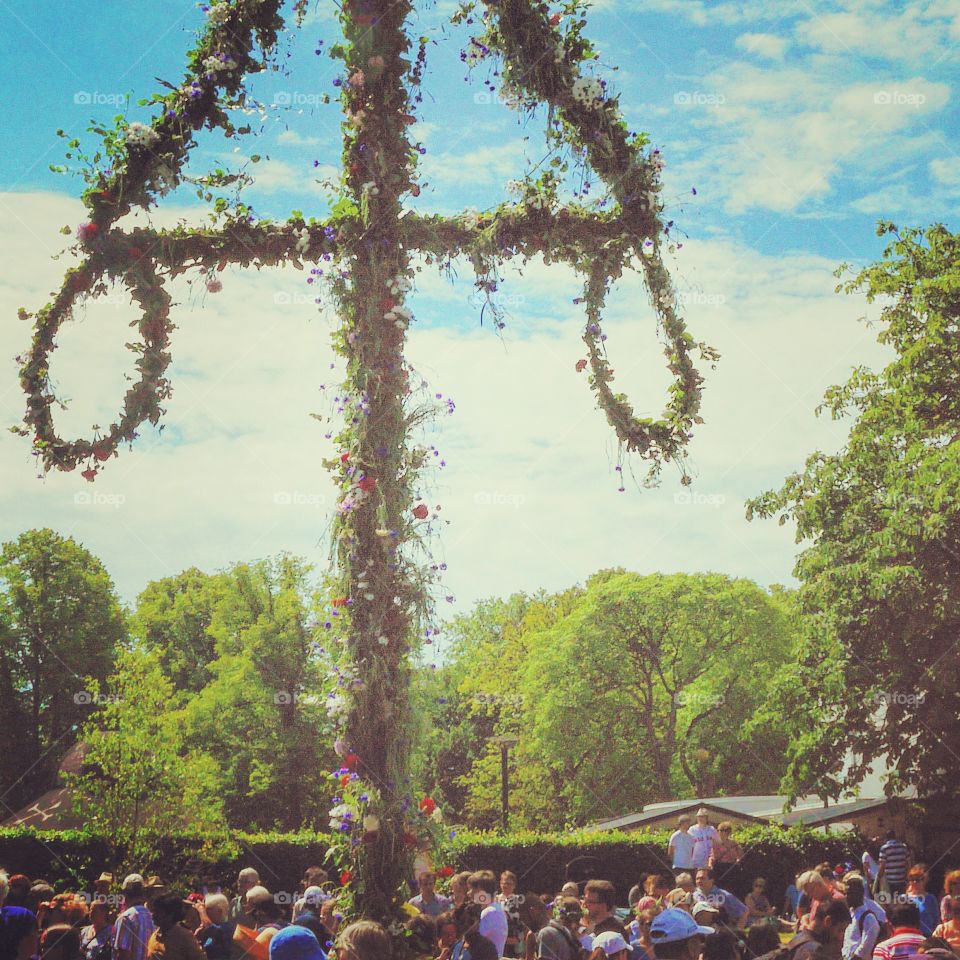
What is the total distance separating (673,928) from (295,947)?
6.53 feet

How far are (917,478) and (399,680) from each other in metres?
13.8

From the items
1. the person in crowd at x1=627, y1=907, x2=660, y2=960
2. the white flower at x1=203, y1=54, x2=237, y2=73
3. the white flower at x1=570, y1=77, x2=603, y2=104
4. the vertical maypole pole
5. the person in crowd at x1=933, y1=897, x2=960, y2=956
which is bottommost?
the person in crowd at x1=933, y1=897, x2=960, y2=956

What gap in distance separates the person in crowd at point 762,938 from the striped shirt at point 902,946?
2.42ft

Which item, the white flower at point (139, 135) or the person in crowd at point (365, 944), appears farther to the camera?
the white flower at point (139, 135)

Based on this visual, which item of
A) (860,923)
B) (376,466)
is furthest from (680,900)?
(376,466)

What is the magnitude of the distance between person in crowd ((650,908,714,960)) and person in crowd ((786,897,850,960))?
0.65m

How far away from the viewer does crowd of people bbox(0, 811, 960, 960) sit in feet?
17.8

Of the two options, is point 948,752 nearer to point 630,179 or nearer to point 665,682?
point 630,179

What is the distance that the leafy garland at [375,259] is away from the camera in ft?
18.9

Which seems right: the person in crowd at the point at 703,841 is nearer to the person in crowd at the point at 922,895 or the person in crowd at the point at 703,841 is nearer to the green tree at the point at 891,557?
the person in crowd at the point at 922,895

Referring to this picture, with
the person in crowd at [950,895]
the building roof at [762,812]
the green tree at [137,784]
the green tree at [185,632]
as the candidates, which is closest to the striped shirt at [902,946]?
the person in crowd at [950,895]

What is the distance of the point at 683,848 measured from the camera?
45.5ft

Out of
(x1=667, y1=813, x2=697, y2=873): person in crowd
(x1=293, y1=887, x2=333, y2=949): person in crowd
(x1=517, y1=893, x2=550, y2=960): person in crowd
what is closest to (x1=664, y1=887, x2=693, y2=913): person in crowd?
(x1=517, y1=893, x2=550, y2=960): person in crowd

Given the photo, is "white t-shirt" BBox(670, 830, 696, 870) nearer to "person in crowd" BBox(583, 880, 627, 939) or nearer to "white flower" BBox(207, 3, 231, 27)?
"person in crowd" BBox(583, 880, 627, 939)
